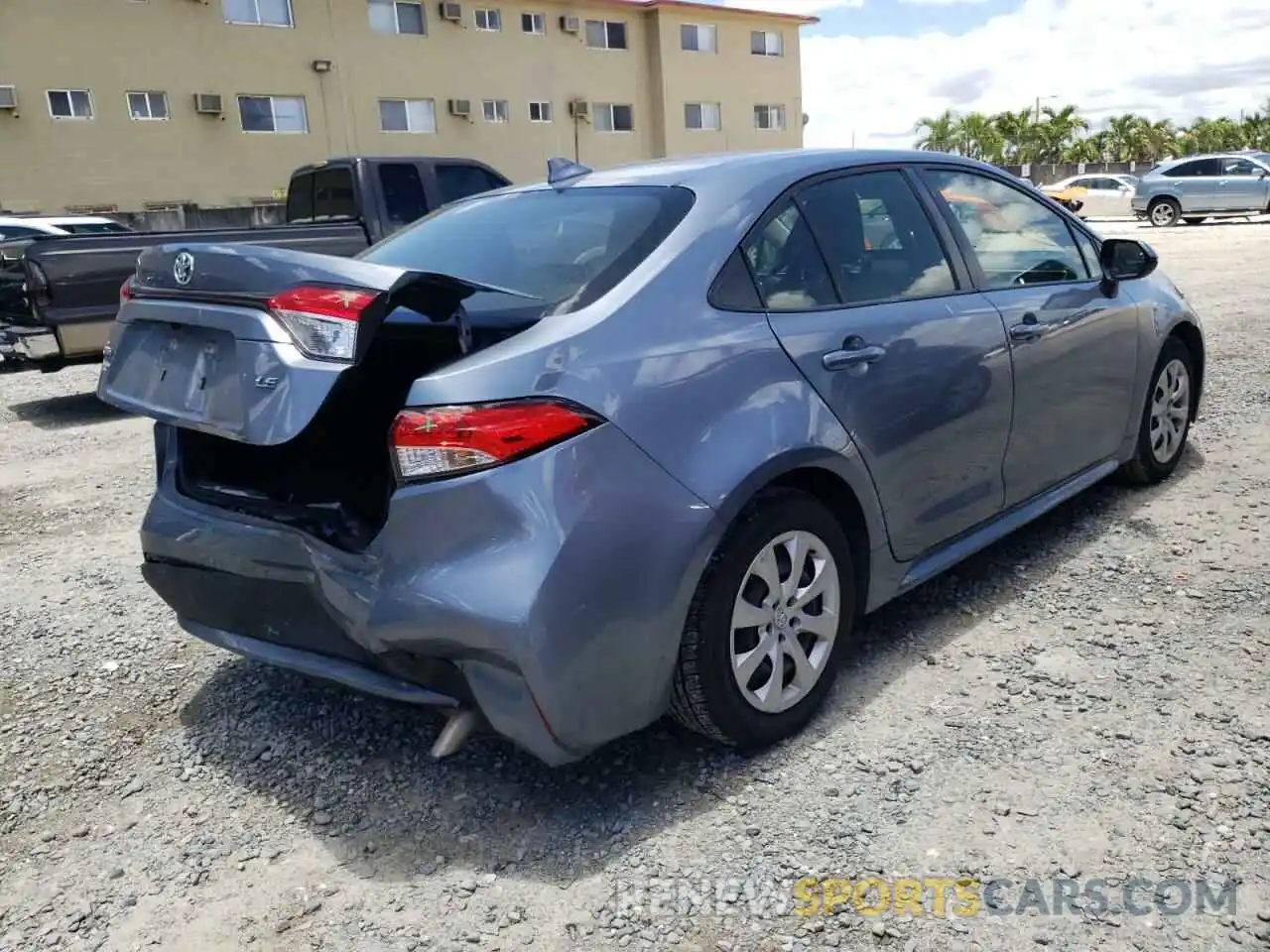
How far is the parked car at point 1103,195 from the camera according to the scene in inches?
1273

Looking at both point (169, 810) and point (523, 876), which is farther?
point (169, 810)

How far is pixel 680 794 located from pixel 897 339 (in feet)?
4.92

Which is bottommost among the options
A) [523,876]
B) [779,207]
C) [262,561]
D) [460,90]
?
[523,876]

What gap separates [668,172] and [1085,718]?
203 centimetres

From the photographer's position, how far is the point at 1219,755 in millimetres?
2670

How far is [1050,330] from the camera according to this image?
12.4 ft

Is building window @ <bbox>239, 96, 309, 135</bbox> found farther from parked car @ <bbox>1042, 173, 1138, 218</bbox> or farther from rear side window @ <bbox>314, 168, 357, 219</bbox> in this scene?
parked car @ <bbox>1042, 173, 1138, 218</bbox>

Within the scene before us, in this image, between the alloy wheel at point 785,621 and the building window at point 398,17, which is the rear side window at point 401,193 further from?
the building window at point 398,17

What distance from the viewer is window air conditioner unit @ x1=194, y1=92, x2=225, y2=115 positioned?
974 inches

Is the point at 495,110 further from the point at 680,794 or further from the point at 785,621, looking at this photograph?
the point at 680,794

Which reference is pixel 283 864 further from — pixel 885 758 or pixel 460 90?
pixel 460 90

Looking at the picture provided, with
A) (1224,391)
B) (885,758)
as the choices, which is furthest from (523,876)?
(1224,391)

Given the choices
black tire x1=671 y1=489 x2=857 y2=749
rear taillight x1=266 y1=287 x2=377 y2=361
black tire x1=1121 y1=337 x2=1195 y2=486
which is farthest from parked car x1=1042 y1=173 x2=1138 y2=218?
rear taillight x1=266 y1=287 x2=377 y2=361

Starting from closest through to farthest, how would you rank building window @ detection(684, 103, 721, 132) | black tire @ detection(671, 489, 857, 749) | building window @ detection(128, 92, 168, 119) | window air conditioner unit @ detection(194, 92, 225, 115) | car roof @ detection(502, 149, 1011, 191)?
black tire @ detection(671, 489, 857, 749), car roof @ detection(502, 149, 1011, 191), building window @ detection(128, 92, 168, 119), window air conditioner unit @ detection(194, 92, 225, 115), building window @ detection(684, 103, 721, 132)
